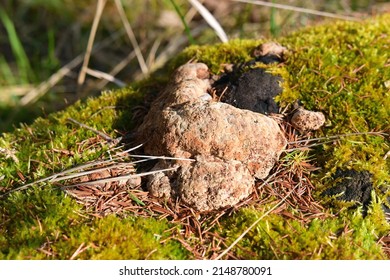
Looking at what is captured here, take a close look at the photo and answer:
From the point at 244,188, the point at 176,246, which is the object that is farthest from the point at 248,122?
the point at 176,246

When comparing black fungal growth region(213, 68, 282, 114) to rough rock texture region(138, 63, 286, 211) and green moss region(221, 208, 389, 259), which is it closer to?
rough rock texture region(138, 63, 286, 211)

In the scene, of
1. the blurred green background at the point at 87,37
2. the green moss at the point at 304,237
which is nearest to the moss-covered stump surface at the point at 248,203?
the green moss at the point at 304,237

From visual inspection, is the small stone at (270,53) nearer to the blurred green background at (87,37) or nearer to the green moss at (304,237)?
the green moss at (304,237)

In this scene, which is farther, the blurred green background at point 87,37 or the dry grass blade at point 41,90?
the blurred green background at point 87,37

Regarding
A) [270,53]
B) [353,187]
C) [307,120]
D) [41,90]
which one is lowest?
[41,90]

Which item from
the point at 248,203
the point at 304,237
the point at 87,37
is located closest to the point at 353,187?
the point at 304,237

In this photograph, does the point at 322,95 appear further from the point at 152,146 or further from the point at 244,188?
the point at 152,146

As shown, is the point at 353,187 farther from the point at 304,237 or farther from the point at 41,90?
the point at 41,90
